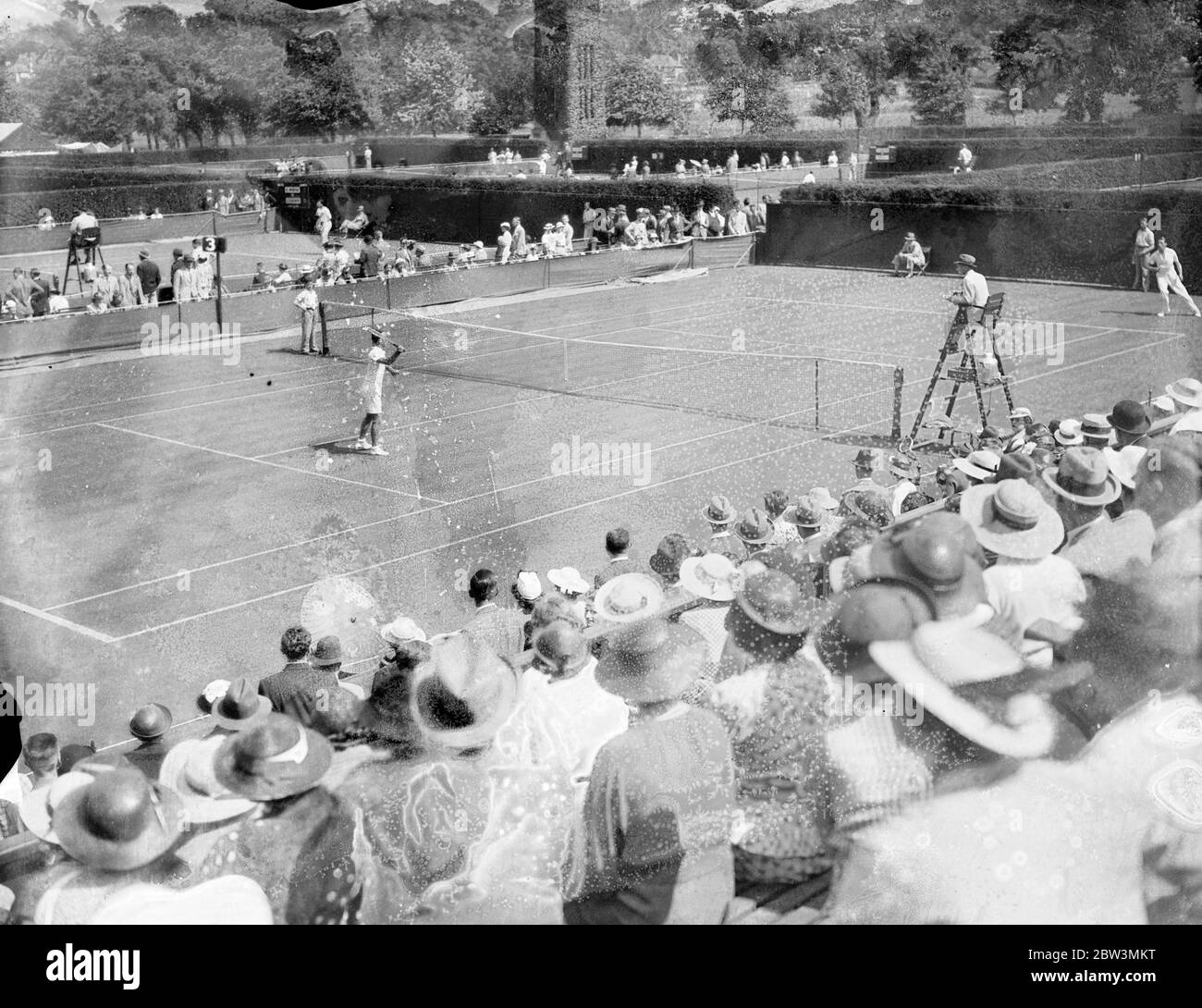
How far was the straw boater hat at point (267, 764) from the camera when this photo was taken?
3.52m

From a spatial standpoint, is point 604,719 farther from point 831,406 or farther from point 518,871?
point 831,406

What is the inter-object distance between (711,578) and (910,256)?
2002cm

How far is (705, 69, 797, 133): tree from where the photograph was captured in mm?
9445

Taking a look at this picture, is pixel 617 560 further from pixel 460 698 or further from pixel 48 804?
pixel 48 804

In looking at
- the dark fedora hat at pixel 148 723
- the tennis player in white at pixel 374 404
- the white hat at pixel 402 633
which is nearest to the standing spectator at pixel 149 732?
the dark fedora hat at pixel 148 723

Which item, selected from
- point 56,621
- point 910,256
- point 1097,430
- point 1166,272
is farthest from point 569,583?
point 910,256

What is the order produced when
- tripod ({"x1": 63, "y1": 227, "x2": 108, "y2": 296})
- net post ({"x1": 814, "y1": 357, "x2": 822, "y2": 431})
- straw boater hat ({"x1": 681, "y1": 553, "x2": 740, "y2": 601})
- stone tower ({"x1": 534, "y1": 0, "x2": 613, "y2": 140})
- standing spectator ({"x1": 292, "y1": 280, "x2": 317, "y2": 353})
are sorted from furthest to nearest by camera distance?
1. tripod ({"x1": 63, "y1": 227, "x2": 108, "y2": 296})
2. standing spectator ({"x1": 292, "y1": 280, "x2": 317, "y2": 353})
3. net post ({"x1": 814, "y1": 357, "x2": 822, "y2": 431})
4. stone tower ({"x1": 534, "y1": 0, "x2": 613, "y2": 140})
5. straw boater hat ({"x1": 681, "y1": 553, "x2": 740, "y2": 601})

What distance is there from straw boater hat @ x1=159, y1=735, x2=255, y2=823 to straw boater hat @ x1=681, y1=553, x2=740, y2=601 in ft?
5.21

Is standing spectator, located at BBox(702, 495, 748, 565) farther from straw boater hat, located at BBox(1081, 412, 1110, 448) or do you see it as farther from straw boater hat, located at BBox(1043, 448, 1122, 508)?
straw boater hat, located at BBox(1043, 448, 1122, 508)

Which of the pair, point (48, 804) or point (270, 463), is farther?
point (270, 463)

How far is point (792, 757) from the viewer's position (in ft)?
12.9

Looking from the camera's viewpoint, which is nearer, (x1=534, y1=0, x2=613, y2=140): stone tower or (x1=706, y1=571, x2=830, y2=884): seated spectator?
(x1=706, y1=571, x2=830, y2=884): seated spectator

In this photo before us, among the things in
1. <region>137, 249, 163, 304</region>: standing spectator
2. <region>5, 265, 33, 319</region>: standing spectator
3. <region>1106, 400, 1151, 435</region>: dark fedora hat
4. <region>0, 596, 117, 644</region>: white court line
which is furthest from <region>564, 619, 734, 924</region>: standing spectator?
<region>137, 249, 163, 304</region>: standing spectator

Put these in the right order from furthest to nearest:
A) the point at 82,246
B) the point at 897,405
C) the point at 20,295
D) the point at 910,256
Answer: the point at 82,246
the point at 910,256
the point at 20,295
the point at 897,405
